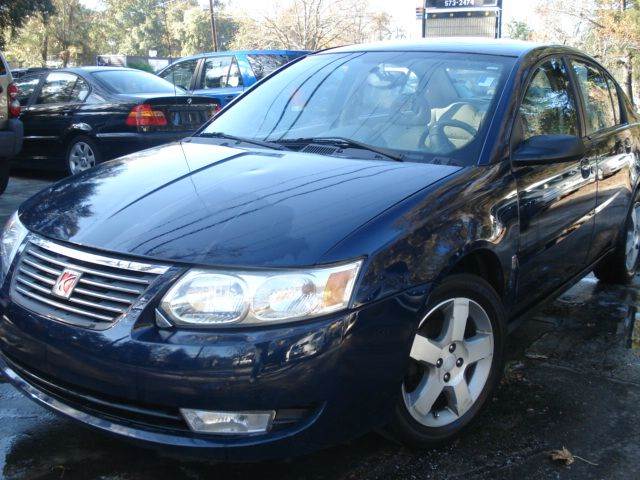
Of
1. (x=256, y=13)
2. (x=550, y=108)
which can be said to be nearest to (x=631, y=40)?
(x=256, y=13)

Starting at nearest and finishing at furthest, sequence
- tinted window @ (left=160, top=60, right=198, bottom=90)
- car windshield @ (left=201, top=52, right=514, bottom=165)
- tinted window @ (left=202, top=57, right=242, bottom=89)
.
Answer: car windshield @ (left=201, top=52, right=514, bottom=165) → tinted window @ (left=202, top=57, right=242, bottom=89) → tinted window @ (left=160, top=60, right=198, bottom=90)

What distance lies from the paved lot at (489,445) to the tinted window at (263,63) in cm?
870

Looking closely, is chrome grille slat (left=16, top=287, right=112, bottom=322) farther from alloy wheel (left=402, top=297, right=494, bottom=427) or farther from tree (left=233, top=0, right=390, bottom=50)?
tree (left=233, top=0, right=390, bottom=50)

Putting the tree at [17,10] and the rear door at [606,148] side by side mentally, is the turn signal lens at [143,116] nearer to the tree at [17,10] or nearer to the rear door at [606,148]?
the rear door at [606,148]

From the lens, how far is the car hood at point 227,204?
7.61ft

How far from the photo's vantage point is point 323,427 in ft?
7.39

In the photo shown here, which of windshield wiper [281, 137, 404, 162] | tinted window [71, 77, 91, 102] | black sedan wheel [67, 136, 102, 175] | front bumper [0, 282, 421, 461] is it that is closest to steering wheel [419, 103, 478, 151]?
windshield wiper [281, 137, 404, 162]

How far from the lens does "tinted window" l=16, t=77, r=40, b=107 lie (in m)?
9.30

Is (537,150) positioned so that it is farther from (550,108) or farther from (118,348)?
(118,348)

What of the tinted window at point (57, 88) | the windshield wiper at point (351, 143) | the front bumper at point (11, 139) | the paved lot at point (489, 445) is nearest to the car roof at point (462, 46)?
the windshield wiper at point (351, 143)

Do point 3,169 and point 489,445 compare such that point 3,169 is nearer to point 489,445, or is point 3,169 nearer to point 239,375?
point 239,375

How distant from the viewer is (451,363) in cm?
273

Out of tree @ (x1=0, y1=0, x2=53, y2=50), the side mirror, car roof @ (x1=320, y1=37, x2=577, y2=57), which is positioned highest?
tree @ (x1=0, y1=0, x2=53, y2=50)

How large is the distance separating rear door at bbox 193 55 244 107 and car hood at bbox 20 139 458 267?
832cm
